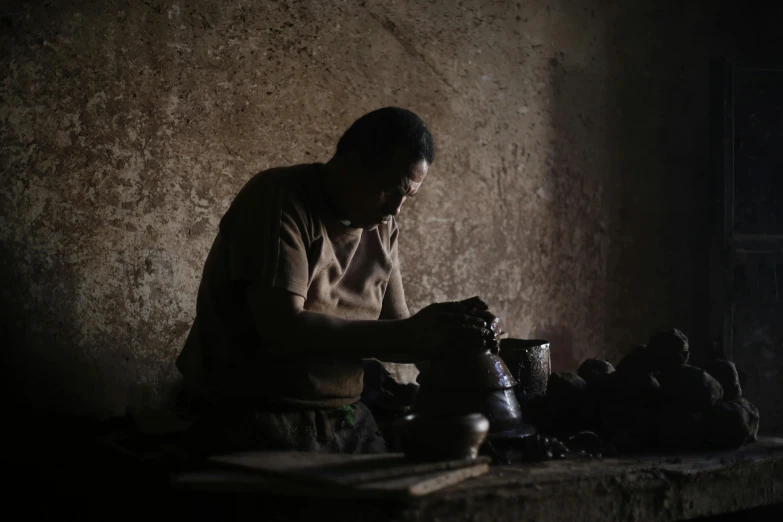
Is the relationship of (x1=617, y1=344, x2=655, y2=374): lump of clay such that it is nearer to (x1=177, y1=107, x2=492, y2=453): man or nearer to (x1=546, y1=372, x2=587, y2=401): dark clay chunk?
(x1=546, y1=372, x2=587, y2=401): dark clay chunk

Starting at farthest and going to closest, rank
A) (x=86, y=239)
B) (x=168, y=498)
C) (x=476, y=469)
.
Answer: (x=86, y=239), (x=168, y=498), (x=476, y=469)

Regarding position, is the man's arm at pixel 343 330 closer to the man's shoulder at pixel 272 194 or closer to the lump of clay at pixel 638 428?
the man's shoulder at pixel 272 194

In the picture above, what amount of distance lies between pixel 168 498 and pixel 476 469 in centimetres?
166

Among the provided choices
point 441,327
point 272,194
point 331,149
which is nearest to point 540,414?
point 441,327

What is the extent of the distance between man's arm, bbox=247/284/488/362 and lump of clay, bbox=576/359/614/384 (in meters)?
0.89

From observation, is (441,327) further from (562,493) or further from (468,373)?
(562,493)

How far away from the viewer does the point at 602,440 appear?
2.82 metres

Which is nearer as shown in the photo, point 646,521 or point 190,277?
point 646,521

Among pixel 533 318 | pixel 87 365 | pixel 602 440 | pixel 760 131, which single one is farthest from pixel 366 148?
pixel 760 131

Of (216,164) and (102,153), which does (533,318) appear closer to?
(216,164)

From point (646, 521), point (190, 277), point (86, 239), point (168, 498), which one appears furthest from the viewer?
point (190, 277)

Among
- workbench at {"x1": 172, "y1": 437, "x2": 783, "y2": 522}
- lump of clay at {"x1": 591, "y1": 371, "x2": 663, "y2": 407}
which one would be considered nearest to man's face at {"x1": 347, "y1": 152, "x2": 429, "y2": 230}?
workbench at {"x1": 172, "y1": 437, "x2": 783, "y2": 522}

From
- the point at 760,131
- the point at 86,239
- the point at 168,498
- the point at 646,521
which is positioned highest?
the point at 760,131

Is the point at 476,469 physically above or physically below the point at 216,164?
below
